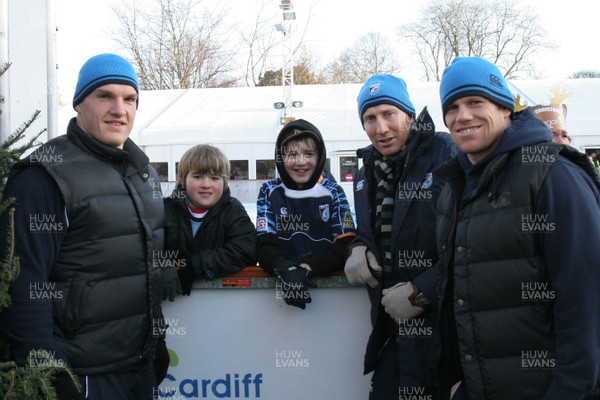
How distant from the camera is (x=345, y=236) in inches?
121

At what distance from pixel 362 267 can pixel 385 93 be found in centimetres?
91

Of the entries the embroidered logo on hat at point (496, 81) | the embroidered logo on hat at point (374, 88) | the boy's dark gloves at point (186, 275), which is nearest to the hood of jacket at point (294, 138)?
A: the embroidered logo on hat at point (374, 88)

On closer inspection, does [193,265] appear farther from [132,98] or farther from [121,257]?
[132,98]

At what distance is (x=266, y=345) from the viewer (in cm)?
310

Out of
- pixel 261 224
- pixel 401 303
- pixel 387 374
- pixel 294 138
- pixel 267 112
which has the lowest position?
pixel 387 374

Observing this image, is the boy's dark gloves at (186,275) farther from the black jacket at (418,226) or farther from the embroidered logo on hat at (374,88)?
the embroidered logo on hat at (374,88)

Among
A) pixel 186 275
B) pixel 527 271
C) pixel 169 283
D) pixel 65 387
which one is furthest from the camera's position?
pixel 186 275

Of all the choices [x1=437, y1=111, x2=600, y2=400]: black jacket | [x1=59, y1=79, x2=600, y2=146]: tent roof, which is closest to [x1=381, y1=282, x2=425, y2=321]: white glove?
[x1=437, y1=111, x2=600, y2=400]: black jacket

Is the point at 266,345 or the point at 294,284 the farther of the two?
the point at 266,345

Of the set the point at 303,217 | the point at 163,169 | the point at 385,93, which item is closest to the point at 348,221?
the point at 303,217

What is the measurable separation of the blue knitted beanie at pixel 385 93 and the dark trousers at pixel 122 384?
1.72 metres

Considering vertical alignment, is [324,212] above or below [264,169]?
below

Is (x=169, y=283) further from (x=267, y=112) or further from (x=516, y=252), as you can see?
(x=267, y=112)

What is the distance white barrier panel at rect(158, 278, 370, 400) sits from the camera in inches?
121
